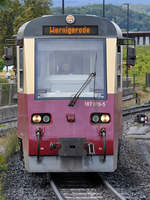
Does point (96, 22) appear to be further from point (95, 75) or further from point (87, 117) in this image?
point (87, 117)

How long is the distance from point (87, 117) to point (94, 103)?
0.31 meters

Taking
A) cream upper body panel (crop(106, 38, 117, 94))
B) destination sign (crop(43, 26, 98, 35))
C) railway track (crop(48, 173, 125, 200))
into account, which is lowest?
railway track (crop(48, 173, 125, 200))

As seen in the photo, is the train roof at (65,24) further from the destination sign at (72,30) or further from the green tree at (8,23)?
the green tree at (8,23)

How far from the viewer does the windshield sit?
11.1 m

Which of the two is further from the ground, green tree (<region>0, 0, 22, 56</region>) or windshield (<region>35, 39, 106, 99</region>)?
green tree (<region>0, 0, 22, 56</region>)

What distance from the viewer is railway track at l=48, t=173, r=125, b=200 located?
33.5 feet

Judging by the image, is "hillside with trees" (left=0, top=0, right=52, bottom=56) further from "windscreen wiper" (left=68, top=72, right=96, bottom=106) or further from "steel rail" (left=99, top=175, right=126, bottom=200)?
"steel rail" (left=99, top=175, right=126, bottom=200)

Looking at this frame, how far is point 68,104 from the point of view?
427 inches

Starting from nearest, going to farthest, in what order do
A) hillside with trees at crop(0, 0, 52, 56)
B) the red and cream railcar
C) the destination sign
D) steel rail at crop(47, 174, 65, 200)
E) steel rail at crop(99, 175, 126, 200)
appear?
steel rail at crop(99, 175, 126, 200)
steel rail at crop(47, 174, 65, 200)
the red and cream railcar
the destination sign
hillside with trees at crop(0, 0, 52, 56)

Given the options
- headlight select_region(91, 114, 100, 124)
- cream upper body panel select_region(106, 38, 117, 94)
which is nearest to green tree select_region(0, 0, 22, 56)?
cream upper body panel select_region(106, 38, 117, 94)

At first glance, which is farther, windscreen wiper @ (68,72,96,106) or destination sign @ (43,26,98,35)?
destination sign @ (43,26,98,35)

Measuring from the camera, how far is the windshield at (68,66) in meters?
11.1

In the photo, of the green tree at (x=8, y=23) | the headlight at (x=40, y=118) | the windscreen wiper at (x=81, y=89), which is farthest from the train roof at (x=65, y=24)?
the green tree at (x=8, y=23)

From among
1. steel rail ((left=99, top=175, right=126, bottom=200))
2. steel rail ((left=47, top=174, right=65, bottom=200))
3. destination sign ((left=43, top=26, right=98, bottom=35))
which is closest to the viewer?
steel rail ((left=99, top=175, right=126, bottom=200))
